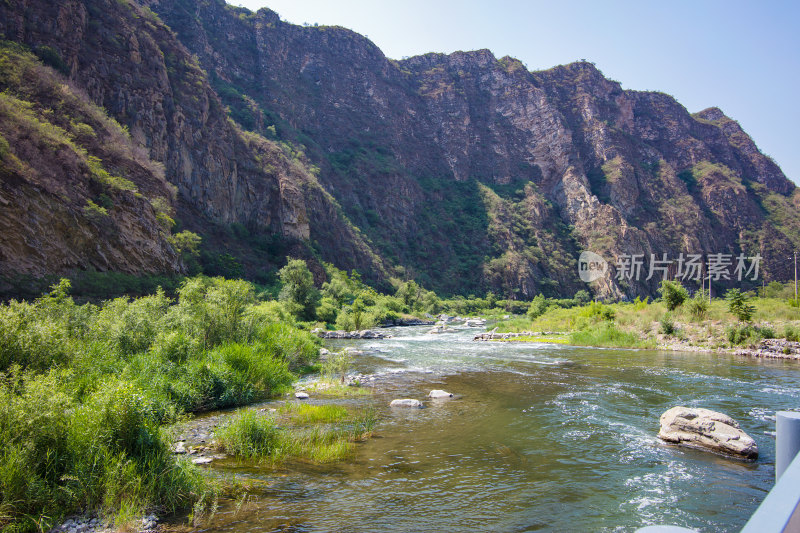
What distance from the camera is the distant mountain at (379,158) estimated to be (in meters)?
48.5

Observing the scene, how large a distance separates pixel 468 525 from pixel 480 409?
6965 mm

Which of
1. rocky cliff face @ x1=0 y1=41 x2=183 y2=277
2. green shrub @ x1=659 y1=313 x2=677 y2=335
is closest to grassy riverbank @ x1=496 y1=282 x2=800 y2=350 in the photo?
green shrub @ x1=659 y1=313 x2=677 y2=335

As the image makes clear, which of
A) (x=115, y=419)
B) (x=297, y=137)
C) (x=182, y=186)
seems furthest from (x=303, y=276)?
(x=297, y=137)

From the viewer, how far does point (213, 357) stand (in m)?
13.0

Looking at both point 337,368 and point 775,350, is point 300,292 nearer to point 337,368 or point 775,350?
point 337,368

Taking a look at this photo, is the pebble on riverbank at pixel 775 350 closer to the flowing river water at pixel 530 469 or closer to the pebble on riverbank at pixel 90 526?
the flowing river water at pixel 530 469

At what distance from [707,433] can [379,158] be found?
117 metres

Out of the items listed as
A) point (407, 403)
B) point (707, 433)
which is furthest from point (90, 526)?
point (707, 433)

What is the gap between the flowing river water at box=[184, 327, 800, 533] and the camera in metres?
6.36

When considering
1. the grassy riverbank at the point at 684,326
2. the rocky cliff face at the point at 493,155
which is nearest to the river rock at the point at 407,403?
the grassy riverbank at the point at 684,326

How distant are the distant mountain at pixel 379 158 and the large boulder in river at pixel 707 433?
108 feet

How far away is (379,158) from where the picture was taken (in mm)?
119812

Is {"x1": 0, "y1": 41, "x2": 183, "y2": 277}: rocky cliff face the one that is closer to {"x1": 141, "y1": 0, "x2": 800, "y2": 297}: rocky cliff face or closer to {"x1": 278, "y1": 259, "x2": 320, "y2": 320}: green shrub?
{"x1": 278, "y1": 259, "x2": 320, "y2": 320}: green shrub

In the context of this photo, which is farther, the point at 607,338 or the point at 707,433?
the point at 607,338
